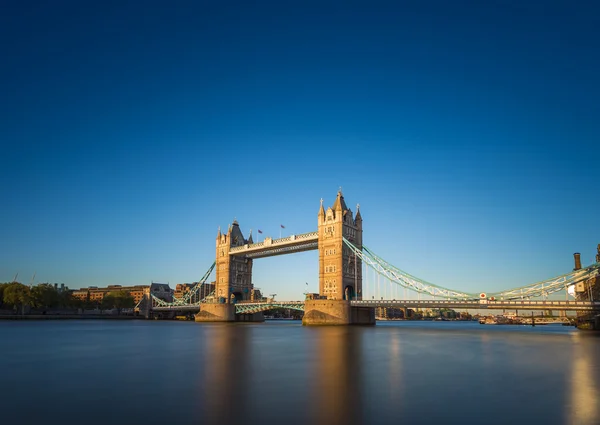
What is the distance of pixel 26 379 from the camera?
69.4ft

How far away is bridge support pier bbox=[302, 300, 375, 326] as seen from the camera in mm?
80125

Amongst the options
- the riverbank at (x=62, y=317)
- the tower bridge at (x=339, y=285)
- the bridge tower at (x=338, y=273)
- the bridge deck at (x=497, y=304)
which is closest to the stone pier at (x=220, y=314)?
the tower bridge at (x=339, y=285)

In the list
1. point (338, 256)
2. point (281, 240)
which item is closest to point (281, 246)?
point (281, 240)

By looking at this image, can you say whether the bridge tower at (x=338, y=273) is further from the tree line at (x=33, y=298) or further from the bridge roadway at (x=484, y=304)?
the tree line at (x=33, y=298)

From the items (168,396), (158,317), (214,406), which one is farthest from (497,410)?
(158,317)

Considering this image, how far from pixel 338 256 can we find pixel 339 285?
5.62 metres

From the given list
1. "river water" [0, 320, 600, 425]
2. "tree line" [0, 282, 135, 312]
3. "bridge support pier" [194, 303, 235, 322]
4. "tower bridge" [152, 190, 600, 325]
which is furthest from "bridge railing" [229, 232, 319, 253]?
"river water" [0, 320, 600, 425]

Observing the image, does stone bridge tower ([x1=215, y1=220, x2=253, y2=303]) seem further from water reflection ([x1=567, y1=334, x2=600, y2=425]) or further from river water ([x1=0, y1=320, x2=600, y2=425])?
water reflection ([x1=567, y1=334, x2=600, y2=425])

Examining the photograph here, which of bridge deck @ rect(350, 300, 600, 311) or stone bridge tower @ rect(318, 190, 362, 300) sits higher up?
stone bridge tower @ rect(318, 190, 362, 300)

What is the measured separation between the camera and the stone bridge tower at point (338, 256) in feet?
282

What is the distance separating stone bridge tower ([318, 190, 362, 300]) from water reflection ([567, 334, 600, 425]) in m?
56.7

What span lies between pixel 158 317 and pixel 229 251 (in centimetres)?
5322

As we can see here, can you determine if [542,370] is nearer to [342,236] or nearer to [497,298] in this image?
[497,298]

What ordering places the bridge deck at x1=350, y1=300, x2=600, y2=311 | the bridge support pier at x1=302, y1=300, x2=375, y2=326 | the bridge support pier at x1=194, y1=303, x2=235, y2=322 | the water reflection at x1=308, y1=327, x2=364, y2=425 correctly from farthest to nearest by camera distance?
the bridge support pier at x1=194, y1=303, x2=235, y2=322 → the bridge support pier at x1=302, y1=300, x2=375, y2=326 → the bridge deck at x1=350, y1=300, x2=600, y2=311 → the water reflection at x1=308, y1=327, x2=364, y2=425
